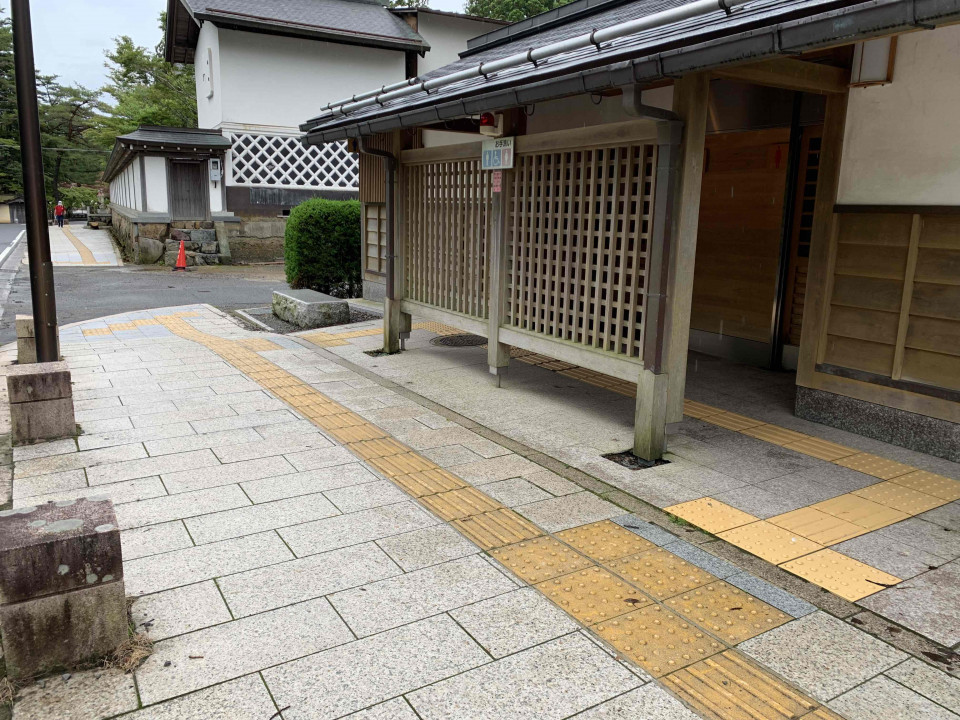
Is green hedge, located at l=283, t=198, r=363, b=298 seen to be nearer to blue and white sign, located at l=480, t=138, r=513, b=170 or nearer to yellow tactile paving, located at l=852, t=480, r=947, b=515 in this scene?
blue and white sign, located at l=480, t=138, r=513, b=170

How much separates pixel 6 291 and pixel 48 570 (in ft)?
50.4

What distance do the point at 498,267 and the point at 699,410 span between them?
2420mm

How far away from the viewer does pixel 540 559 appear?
3.86 m

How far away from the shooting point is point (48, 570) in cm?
279

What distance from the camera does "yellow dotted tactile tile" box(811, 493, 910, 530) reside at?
437 centimetres

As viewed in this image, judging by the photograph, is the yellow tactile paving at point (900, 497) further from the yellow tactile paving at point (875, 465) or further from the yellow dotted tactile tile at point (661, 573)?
the yellow dotted tactile tile at point (661, 573)

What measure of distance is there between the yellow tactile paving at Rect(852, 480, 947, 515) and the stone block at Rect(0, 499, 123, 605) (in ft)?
14.7

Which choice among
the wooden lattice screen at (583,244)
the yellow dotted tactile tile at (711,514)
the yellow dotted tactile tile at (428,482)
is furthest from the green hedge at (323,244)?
the yellow dotted tactile tile at (711,514)

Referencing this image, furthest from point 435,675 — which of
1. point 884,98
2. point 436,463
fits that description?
point 884,98

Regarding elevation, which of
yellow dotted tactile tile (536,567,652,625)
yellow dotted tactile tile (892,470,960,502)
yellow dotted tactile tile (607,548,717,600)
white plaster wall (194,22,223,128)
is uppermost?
white plaster wall (194,22,223,128)

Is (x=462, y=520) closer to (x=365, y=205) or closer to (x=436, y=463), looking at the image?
(x=436, y=463)

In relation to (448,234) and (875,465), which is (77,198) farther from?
(875,465)

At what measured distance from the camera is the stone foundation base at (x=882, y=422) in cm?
534

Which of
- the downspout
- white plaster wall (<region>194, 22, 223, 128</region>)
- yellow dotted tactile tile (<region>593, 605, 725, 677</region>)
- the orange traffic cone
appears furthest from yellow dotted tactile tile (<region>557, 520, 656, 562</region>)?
white plaster wall (<region>194, 22, 223, 128</region>)
